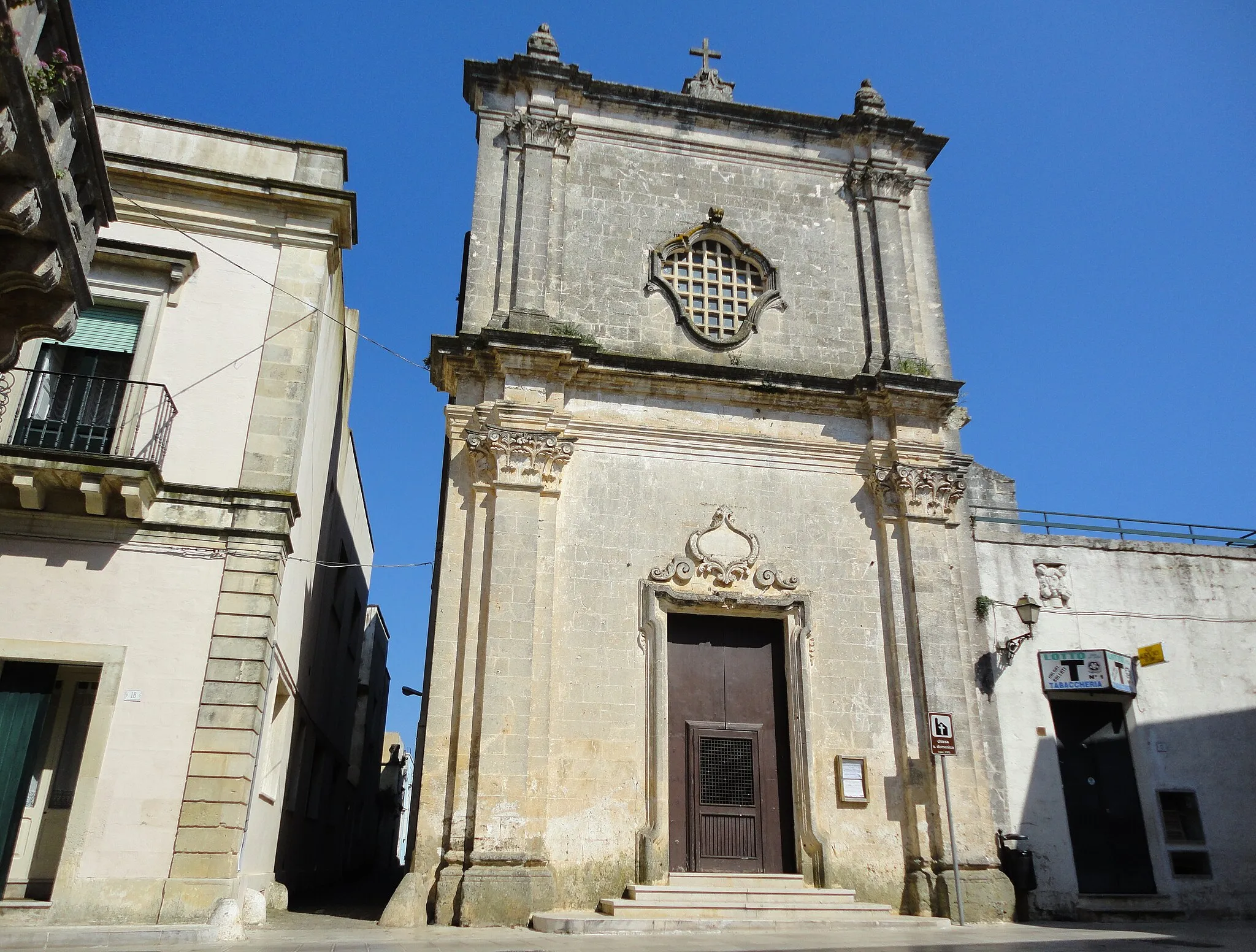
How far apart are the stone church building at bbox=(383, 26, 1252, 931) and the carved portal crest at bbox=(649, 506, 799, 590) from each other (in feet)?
0.12

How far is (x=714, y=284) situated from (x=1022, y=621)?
23.0 ft

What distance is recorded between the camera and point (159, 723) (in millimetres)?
9602

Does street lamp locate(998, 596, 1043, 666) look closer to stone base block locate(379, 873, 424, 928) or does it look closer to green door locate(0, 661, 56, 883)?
stone base block locate(379, 873, 424, 928)

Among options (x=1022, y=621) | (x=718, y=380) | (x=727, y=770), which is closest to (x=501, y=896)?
(x=727, y=770)

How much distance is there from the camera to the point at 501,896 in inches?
396

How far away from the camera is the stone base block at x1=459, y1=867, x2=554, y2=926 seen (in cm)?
998

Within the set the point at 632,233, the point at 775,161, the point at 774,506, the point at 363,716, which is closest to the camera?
the point at 774,506

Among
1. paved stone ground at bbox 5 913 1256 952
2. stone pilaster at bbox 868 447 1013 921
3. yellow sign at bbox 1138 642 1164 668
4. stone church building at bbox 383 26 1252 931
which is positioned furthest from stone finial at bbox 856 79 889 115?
paved stone ground at bbox 5 913 1256 952

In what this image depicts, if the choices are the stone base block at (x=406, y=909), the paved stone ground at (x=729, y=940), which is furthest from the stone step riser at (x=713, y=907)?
the stone base block at (x=406, y=909)

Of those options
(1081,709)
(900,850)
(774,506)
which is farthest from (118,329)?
(1081,709)

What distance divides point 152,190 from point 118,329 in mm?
2026

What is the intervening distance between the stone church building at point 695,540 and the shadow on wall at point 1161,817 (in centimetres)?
49

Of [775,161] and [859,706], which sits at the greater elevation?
[775,161]

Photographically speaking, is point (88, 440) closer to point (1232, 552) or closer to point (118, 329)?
point (118, 329)
